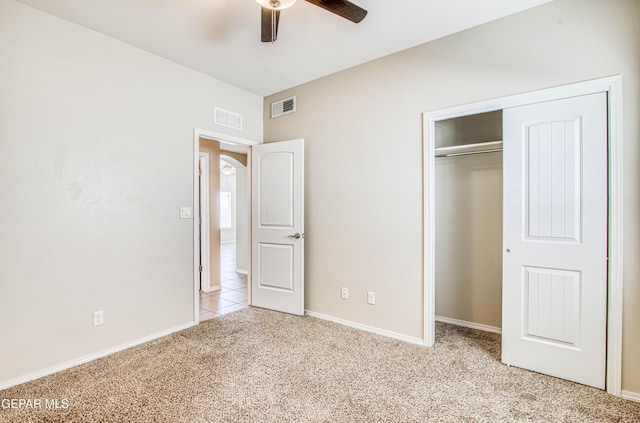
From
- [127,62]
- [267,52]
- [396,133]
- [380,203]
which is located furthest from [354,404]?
[127,62]

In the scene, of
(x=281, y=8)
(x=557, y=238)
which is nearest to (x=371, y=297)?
(x=557, y=238)

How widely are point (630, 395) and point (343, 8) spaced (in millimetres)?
3082

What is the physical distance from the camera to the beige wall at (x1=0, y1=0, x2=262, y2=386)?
222 centimetres

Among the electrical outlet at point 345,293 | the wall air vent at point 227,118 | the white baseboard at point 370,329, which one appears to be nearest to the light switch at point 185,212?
the wall air vent at point 227,118

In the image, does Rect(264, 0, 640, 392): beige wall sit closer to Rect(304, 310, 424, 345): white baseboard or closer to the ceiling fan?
Rect(304, 310, 424, 345): white baseboard

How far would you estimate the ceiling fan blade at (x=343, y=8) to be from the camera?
1797 mm

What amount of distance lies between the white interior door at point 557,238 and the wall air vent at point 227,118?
2859 millimetres

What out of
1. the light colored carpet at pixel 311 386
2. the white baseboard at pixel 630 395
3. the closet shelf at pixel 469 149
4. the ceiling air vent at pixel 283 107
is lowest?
the light colored carpet at pixel 311 386

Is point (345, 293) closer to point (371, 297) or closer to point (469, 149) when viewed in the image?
point (371, 297)

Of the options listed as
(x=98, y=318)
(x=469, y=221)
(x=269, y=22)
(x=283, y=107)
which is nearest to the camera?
(x=269, y=22)

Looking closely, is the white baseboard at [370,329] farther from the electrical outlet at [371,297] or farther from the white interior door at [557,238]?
the white interior door at [557,238]

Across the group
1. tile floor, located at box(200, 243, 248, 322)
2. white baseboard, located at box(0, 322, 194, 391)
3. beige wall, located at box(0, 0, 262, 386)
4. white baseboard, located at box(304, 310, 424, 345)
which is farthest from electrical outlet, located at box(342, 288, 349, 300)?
white baseboard, located at box(0, 322, 194, 391)

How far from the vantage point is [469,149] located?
3.15m

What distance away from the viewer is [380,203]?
10.1 ft
